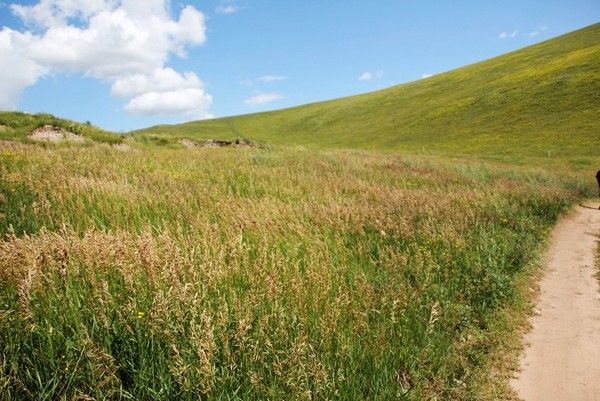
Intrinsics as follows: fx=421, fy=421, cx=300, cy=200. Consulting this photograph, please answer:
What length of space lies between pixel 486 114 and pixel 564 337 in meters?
55.6

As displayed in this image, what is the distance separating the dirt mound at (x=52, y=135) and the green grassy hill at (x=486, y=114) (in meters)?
8.93

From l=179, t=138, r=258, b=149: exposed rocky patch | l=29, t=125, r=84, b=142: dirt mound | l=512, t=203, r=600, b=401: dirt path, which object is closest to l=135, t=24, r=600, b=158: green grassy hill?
Answer: l=179, t=138, r=258, b=149: exposed rocky patch

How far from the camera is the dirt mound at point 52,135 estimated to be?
65.5 feet

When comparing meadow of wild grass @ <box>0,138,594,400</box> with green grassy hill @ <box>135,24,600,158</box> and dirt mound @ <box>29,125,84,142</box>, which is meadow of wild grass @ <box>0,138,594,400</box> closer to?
dirt mound @ <box>29,125,84,142</box>

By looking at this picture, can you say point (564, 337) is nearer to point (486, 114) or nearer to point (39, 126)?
point (39, 126)

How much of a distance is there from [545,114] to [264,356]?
54.7m

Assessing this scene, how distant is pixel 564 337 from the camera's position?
5.75 m

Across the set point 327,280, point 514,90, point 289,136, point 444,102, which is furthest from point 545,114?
point 327,280

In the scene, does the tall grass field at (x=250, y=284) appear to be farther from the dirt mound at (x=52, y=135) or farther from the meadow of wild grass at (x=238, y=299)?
the dirt mound at (x=52, y=135)

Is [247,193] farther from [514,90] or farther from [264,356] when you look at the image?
[514,90]

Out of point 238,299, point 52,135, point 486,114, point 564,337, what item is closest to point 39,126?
point 52,135

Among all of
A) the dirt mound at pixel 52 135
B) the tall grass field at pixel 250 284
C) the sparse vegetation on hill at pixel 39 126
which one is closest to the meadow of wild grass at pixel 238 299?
the tall grass field at pixel 250 284

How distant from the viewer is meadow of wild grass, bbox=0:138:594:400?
10.5 ft

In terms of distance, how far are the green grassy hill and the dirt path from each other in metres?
27.5
